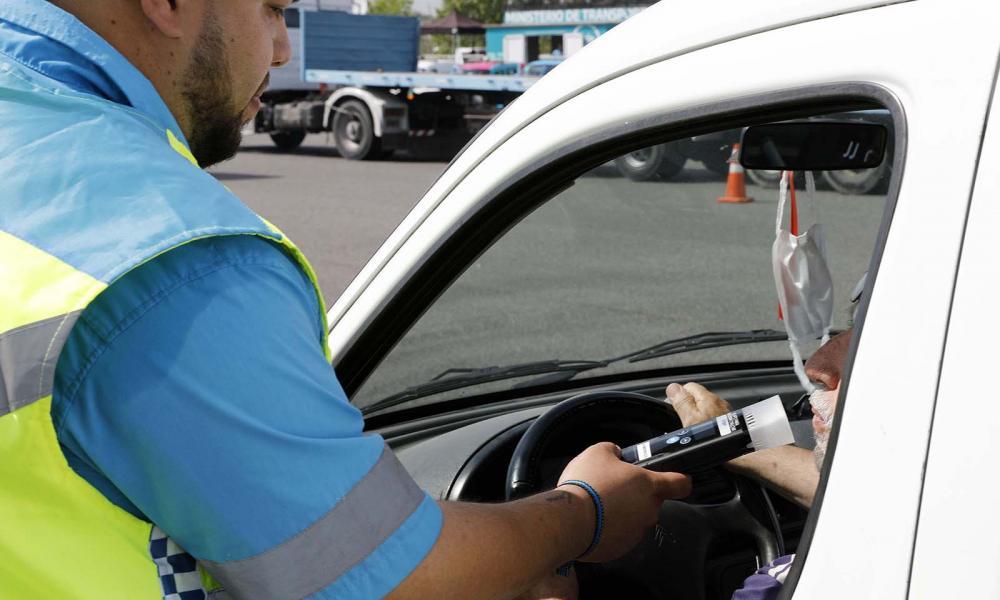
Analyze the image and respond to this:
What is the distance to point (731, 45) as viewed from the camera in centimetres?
119

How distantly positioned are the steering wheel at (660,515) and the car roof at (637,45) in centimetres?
43

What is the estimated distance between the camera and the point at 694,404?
2074mm

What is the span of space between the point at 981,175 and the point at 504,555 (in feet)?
1.99

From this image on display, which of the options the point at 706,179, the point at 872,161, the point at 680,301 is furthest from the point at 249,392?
the point at 680,301

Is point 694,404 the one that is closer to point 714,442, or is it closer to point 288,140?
point 714,442

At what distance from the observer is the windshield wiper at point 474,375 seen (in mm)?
2250

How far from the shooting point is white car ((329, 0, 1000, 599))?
0.94m

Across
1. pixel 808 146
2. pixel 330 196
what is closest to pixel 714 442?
pixel 808 146

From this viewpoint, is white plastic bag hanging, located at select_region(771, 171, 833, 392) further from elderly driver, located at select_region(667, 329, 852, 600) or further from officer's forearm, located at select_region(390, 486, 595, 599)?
officer's forearm, located at select_region(390, 486, 595, 599)

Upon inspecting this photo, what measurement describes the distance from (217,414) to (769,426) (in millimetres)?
936

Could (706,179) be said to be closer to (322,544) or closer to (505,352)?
(322,544)

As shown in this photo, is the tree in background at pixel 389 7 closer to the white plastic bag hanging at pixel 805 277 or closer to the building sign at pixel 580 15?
the building sign at pixel 580 15

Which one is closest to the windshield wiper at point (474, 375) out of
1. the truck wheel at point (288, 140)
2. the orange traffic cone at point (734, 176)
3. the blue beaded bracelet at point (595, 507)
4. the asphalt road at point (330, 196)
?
the orange traffic cone at point (734, 176)

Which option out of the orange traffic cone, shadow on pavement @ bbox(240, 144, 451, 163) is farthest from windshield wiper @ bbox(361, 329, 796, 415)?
shadow on pavement @ bbox(240, 144, 451, 163)
